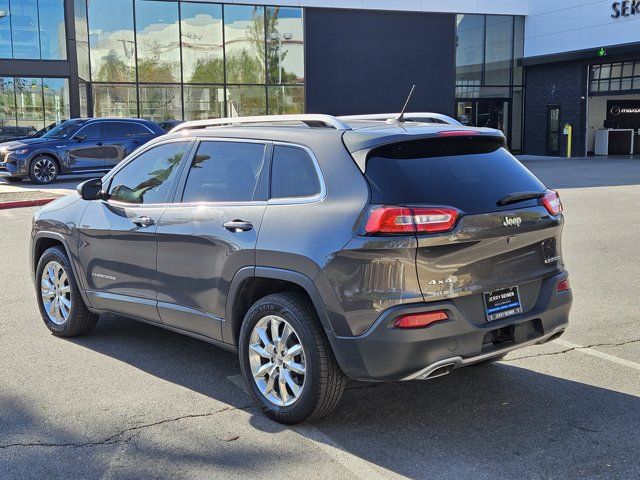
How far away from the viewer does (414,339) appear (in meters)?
3.81

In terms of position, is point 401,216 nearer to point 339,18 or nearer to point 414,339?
point 414,339

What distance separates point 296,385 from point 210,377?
1.06 meters

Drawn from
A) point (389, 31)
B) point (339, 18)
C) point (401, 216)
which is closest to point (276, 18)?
point (339, 18)

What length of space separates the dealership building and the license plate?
25.3 metres

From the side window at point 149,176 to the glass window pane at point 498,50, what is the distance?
30.0m

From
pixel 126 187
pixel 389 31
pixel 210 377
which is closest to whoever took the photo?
pixel 210 377

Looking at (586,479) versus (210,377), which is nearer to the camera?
(586,479)

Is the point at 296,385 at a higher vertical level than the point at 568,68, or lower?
lower

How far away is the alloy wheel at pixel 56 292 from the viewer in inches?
240

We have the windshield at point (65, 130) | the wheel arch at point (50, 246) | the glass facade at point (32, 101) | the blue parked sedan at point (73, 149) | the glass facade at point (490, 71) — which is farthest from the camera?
the glass facade at point (490, 71)

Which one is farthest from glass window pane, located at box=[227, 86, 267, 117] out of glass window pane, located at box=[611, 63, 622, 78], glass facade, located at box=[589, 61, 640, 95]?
glass window pane, located at box=[611, 63, 622, 78]

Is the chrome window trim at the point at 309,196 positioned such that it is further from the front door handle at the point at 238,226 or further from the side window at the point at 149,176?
the side window at the point at 149,176

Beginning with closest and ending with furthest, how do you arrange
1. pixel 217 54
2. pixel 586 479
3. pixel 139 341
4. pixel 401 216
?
1. pixel 586 479
2. pixel 401 216
3. pixel 139 341
4. pixel 217 54

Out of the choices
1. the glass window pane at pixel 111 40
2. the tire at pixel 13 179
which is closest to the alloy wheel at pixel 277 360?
the tire at pixel 13 179
